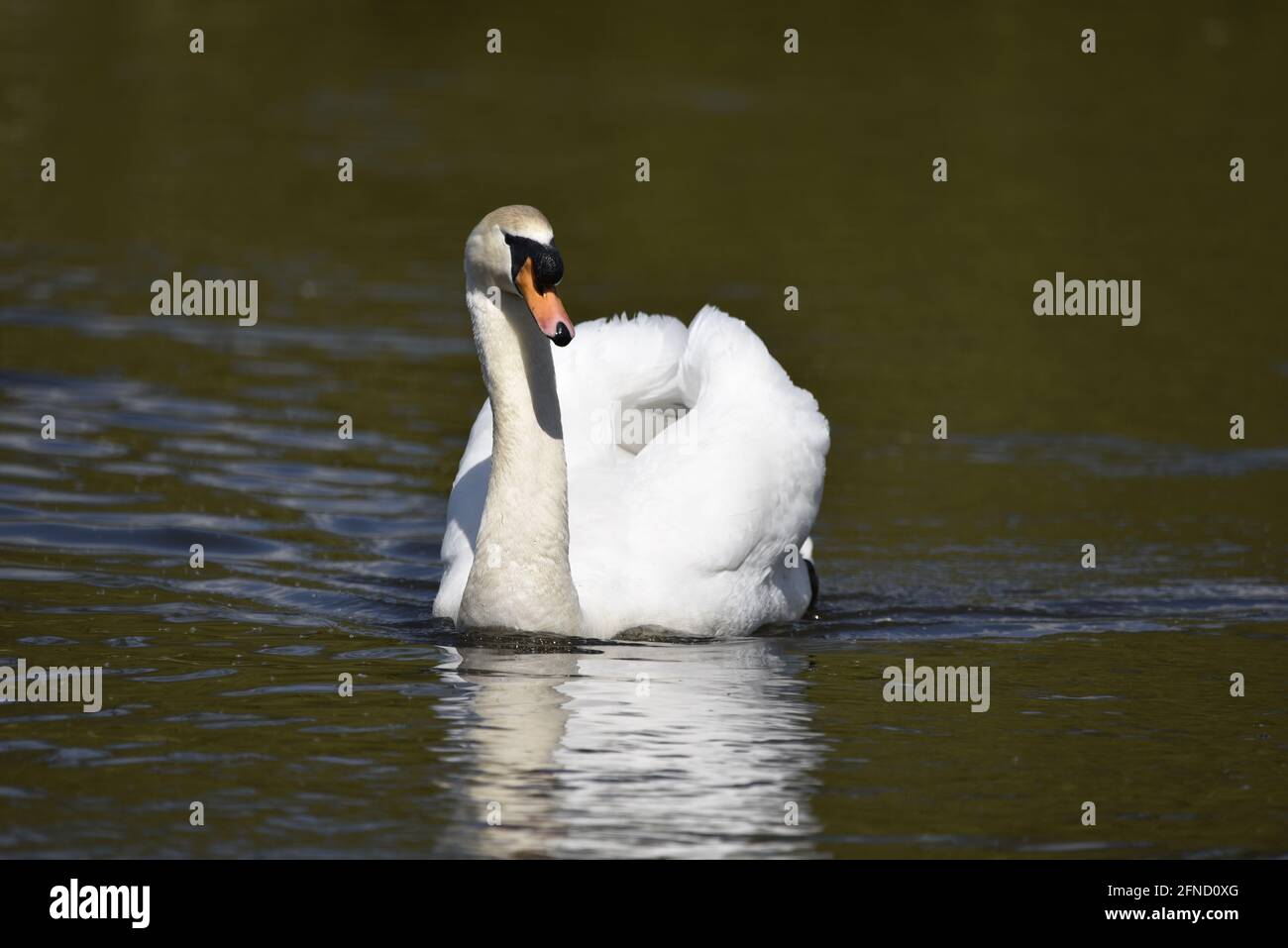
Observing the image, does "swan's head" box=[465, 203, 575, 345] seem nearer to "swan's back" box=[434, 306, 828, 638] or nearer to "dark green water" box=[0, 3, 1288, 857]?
"swan's back" box=[434, 306, 828, 638]

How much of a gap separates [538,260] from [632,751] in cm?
213

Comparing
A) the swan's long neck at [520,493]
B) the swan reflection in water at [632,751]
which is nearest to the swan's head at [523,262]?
the swan's long neck at [520,493]

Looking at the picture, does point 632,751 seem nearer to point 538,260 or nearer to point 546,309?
point 546,309

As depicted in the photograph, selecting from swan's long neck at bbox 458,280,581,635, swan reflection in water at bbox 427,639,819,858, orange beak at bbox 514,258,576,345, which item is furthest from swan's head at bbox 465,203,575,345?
swan reflection in water at bbox 427,639,819,858

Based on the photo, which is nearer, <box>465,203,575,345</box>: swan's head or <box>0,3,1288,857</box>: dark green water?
<box>0,3,1288,857</box>: dark green water

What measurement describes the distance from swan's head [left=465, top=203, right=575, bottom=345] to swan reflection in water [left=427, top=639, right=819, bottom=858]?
4.80 ft

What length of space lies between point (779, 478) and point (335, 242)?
10.6 metres

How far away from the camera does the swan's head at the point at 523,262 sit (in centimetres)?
905

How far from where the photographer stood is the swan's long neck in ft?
31.8

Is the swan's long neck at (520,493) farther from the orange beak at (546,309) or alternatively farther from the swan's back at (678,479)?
the orange beak at (546,309)

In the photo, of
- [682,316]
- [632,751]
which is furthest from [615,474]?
[682,316]
